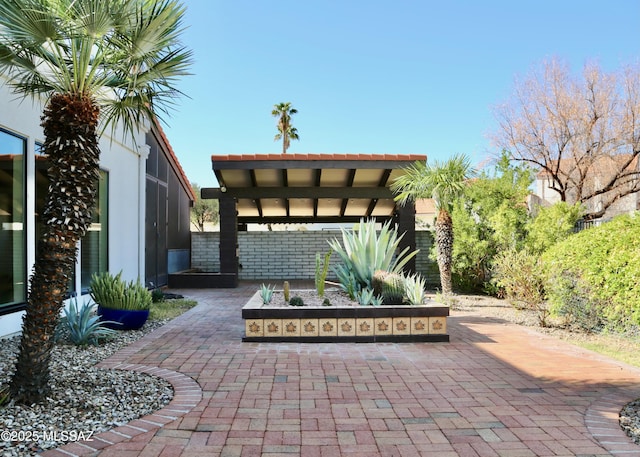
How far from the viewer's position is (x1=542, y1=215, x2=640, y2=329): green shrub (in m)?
5.61

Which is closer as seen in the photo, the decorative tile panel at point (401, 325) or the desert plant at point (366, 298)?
the decorative tile panel at point (401, 325)

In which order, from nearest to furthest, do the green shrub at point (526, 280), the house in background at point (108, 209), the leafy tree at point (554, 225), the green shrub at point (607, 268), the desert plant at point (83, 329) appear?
the green shrub at point (607, 268) → the desert plant at point (83, 329) → the house in background at point (108, 209) → the green shrub at point (526, 280) → the leafy tree at point (554, 225)

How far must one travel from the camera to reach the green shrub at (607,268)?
18.4 feet

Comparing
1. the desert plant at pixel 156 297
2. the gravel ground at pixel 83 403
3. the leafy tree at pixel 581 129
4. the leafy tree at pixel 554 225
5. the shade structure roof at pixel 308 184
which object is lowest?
the gravel ground at pixel 83 403

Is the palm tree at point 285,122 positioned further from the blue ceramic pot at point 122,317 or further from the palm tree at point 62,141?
the palm tree at point 62,141

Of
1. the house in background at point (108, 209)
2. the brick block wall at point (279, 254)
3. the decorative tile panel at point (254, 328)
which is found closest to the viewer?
the decorative tile panel at point (254, 328)

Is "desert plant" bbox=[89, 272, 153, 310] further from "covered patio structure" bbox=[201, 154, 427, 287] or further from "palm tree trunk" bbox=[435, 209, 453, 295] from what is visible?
"palm tree trunk" bbox=[435, 209, 453, 295]

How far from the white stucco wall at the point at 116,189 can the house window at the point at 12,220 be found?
0.29 feet

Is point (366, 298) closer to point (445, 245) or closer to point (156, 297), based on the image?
point (445, 245)

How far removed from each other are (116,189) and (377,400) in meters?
8.23

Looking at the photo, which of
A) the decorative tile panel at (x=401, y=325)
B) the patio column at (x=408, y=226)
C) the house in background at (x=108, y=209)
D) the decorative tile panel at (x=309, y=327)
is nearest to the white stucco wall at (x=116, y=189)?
the house in background at (x=108, y=209)

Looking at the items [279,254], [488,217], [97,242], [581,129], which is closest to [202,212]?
[279,254]

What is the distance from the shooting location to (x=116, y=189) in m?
9.98

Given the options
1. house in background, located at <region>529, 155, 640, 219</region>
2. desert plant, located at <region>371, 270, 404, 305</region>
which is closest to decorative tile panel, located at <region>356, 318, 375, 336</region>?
desert plant, located at <region>371, 270, 404, 305</region>
